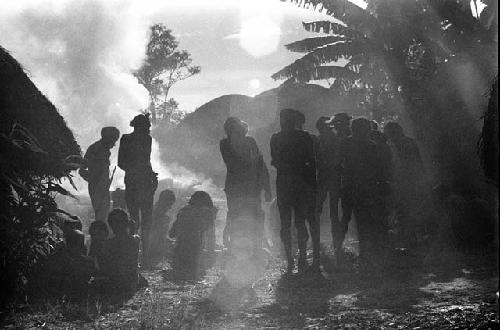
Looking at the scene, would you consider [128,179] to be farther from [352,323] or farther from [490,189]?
[490,189]

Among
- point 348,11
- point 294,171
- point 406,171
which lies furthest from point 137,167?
point 348,11

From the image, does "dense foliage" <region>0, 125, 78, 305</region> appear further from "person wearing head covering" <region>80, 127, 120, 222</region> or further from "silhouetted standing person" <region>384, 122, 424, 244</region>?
"silhouetted standing person" <region>384, 122, 424, 244</region>

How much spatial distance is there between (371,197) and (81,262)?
328cm

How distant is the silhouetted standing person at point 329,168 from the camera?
794cm

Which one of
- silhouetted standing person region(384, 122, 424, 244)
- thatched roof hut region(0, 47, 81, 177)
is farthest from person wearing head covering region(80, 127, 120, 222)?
silhouetted standing person region(384, 122, 424, 244)

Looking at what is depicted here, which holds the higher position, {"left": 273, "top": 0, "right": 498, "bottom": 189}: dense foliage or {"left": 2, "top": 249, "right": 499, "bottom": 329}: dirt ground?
{"left": 273, "top": 0, "right": 498, "bottom": 189}: dense foliage

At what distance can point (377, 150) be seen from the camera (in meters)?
7.07

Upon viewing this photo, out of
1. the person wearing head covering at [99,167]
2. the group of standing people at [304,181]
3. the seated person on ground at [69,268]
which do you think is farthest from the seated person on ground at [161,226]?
the seated person on ground at [69,268]

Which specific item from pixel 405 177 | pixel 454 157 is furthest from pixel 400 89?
pixel 405 177

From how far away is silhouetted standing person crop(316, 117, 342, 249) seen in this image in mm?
7941

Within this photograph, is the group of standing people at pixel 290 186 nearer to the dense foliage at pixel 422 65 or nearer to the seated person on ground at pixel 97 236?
the seated person on ground at pixel 97 236

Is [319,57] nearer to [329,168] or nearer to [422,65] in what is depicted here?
[422,65]

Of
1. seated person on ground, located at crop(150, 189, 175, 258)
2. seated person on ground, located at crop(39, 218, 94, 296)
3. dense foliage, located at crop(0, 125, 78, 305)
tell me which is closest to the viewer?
dense foliage, located at crop(0, 125, 78, 305)

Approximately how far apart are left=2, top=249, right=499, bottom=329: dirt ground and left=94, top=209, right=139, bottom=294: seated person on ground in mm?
205
